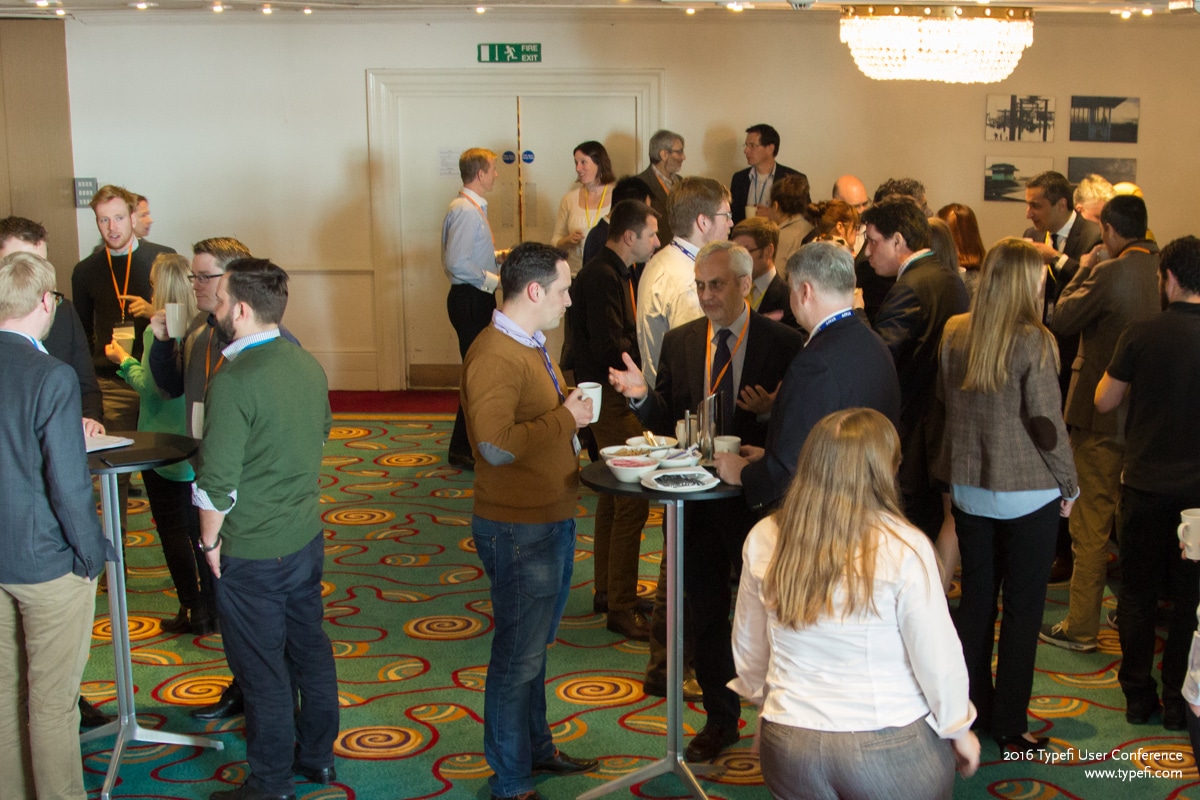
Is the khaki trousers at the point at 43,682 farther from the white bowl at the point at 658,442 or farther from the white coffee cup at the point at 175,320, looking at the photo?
the white bowl at the point at 658,442

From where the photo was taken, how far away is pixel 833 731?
6.94 feet

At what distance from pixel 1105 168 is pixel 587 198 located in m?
3.99

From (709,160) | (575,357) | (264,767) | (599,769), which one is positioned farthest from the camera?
(709,160)

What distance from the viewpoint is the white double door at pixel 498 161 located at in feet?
28.4

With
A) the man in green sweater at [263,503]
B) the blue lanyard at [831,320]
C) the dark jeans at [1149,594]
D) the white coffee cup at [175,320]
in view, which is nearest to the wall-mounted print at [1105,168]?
the dark jeans at [1149,594]

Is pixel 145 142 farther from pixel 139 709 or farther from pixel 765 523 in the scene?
pixel 765 523

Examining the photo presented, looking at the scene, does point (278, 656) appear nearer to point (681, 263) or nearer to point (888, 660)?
point (888, 660)

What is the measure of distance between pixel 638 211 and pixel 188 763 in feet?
8.55

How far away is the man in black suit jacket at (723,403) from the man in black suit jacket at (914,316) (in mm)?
837

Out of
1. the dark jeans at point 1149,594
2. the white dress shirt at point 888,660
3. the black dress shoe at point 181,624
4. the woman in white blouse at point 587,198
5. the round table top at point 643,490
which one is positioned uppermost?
the woman in white blouse at point 587,198

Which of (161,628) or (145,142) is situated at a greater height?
(145,142)

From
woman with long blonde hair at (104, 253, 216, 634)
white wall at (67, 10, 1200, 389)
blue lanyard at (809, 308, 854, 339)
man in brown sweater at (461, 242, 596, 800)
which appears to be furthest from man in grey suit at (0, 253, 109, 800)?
white wall at (67, 10, 1200, 389)

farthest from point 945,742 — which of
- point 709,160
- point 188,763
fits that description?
point 709,160

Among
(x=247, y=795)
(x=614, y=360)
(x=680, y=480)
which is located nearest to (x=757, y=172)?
(x=614, y=360)
